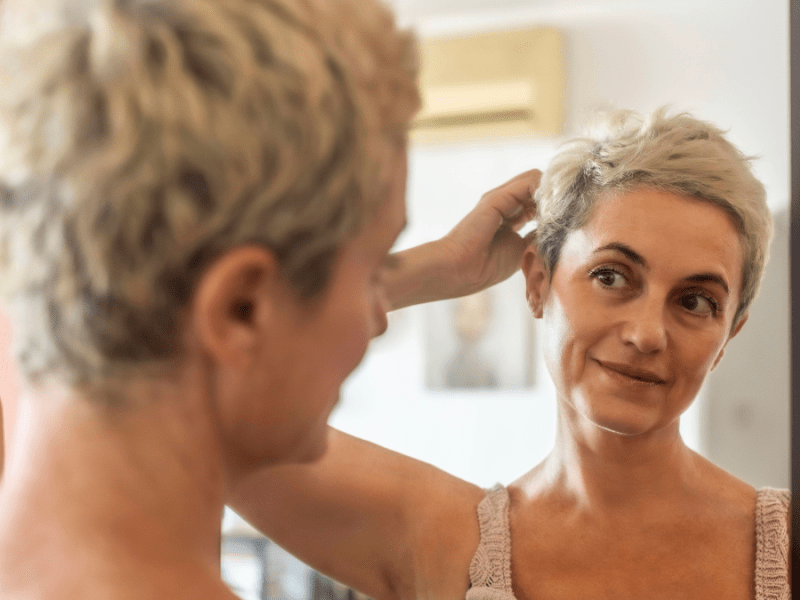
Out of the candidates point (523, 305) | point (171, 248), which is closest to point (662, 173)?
point (171, 248)

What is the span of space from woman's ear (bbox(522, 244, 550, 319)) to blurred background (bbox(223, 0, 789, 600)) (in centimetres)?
15

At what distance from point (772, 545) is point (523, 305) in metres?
1.05

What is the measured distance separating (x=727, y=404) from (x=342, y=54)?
1.16 m

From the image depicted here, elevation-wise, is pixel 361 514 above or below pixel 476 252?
below

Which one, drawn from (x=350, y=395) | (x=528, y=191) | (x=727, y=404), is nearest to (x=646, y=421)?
(x=528, y=191)

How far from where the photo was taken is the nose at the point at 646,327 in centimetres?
59

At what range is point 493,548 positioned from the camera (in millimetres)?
680

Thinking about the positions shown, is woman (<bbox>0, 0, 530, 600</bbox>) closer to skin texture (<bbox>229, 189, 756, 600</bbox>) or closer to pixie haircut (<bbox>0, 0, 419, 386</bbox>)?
pixie haircut (<bbox>0, 0, 419, 386</bbox>)

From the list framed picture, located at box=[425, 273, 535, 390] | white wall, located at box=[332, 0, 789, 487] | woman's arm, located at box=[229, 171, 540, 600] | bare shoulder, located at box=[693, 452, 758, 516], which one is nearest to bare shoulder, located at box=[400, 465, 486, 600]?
woman's arm, located at box=[229, 171, 540, 600]

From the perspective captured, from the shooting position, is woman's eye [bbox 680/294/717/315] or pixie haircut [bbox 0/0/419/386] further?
woman's eye [bbox 680/294/717/315]

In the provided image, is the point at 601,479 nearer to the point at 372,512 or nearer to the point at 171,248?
the point at 372,512

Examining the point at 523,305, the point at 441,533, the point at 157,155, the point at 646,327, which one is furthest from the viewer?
the point at 523,305

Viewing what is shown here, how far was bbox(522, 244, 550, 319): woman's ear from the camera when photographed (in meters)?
0.70

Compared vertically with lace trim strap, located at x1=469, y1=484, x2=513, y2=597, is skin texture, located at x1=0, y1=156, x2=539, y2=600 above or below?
below
